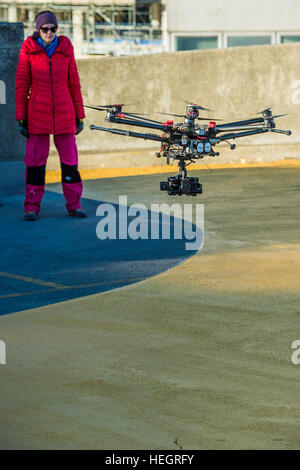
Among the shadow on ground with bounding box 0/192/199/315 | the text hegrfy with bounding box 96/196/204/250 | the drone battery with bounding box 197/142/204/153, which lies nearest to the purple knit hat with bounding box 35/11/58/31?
the shadow on ground with bounding box 0/192/199/315

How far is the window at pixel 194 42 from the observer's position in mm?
38438

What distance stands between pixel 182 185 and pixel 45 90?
7.17 metres

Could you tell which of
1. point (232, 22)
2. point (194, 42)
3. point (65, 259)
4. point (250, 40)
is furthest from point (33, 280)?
point (232, 22)

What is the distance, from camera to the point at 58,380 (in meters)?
7.63

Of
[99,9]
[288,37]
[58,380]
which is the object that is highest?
[99,9]

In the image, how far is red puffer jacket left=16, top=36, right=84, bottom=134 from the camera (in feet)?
37.9

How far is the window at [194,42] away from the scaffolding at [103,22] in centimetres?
3408

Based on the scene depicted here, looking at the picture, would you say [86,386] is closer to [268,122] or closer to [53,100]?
[268,122]

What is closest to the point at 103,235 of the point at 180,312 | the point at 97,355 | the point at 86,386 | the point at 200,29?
the point at 180,312

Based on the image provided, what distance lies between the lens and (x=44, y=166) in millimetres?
14562

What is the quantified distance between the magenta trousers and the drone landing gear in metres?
9.10
